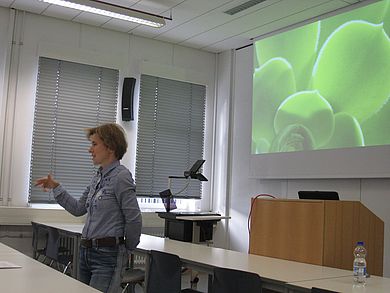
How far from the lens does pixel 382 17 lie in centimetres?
462

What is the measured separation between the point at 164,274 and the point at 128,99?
3.59 m

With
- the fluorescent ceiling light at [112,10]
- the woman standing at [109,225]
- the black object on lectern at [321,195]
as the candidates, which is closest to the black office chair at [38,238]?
the fluorescent ceiling light at [112,10]

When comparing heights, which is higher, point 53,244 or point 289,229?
point 289,229

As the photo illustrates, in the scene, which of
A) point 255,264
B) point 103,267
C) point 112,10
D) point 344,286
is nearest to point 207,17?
point 112,10

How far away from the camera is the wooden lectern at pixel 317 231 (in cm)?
309

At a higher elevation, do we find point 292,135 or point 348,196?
point 292,135

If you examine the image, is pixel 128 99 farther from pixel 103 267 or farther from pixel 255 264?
pixel 103 267

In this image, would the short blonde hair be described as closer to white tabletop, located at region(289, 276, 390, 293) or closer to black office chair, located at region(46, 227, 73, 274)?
white tabletop, located at region(289, 276, 390, 293)

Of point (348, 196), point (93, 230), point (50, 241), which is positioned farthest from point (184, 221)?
point (93, 230)

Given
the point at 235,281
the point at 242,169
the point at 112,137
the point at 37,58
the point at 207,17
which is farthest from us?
the point at 242,169

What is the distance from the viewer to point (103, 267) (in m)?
2.58

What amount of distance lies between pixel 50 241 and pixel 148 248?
174cm

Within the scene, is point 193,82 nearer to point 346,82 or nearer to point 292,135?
point 292,135

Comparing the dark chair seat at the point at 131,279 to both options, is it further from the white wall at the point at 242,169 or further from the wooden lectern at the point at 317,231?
the white wall at the point at 242,169
